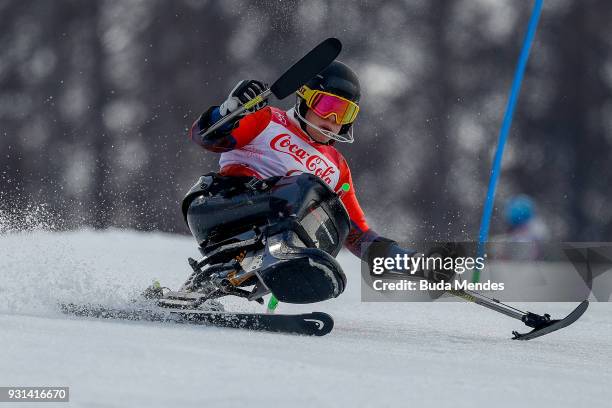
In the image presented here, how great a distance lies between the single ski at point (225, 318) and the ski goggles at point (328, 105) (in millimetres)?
1063

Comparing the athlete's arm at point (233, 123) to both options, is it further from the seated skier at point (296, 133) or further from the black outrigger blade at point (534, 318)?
Answer: the black outrigger blade at point (534, 318)

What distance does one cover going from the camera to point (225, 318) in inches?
126

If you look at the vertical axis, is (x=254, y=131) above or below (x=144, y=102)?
below

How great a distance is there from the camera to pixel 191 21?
15.9m

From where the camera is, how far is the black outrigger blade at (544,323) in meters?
3.61

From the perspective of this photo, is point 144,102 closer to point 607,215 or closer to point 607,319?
point 607,215

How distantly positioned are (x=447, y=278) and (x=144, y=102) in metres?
12.6

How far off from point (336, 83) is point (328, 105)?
104 millimetres

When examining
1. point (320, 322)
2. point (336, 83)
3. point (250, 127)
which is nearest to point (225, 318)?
point (320, 322)

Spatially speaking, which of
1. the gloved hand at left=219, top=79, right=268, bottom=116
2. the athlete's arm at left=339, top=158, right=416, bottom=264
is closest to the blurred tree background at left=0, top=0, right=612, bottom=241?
the athlete's arm at left=339, top=158, right=416, bottom=264

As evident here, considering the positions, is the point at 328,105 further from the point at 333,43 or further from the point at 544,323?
the point at 544,323

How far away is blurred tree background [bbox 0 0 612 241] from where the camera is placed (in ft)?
45.8

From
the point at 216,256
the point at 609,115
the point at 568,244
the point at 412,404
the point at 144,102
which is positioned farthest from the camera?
the point at 144,102

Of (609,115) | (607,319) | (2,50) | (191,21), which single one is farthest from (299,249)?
(2,50)
